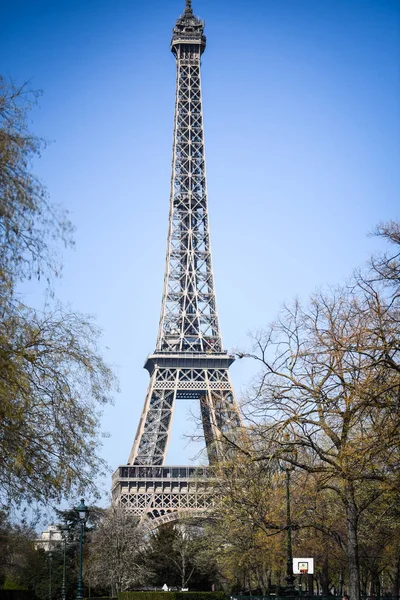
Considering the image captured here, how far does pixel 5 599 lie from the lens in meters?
53.0

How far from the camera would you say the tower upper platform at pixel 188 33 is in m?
109

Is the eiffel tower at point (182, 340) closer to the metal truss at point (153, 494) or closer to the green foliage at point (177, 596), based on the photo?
the metal truss at point (153, 494)

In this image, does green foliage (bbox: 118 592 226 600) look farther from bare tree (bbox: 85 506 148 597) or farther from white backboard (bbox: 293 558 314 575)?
bare tree (bbox: 85 506 148 597)

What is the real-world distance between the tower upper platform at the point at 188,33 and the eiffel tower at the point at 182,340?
0.13m

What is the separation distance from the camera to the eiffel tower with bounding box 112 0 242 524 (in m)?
90.1

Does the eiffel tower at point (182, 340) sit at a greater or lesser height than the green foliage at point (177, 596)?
greater

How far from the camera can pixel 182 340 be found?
97.9 metres

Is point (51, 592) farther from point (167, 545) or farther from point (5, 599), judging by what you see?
point (5, 599)

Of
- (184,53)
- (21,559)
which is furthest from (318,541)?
(184,53)

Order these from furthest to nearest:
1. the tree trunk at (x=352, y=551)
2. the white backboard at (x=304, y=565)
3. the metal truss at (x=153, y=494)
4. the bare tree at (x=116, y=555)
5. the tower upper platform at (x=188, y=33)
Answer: the tower upper platform at (x=188, y=33)
the metal truss at (x=153, y=494)
the bare tree at (x=116, y=555)
the white backboard at (x=304, y=565)
the tree trunk at (x=352, y=551)

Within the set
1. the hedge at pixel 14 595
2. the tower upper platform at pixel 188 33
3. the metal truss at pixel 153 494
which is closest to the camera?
the hedge at pixel 14 595

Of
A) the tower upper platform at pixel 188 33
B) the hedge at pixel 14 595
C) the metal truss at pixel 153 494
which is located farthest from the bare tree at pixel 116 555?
the tower upper platform at pixel 188 33

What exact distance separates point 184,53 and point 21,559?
67.6m

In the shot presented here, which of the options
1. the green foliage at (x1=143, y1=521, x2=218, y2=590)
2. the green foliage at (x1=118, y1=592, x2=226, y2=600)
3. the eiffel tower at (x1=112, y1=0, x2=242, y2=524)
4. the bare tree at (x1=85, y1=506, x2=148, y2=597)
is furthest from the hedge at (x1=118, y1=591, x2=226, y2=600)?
the eiffel tower at (x1=112, y1=0, x2=242, y2=524)
